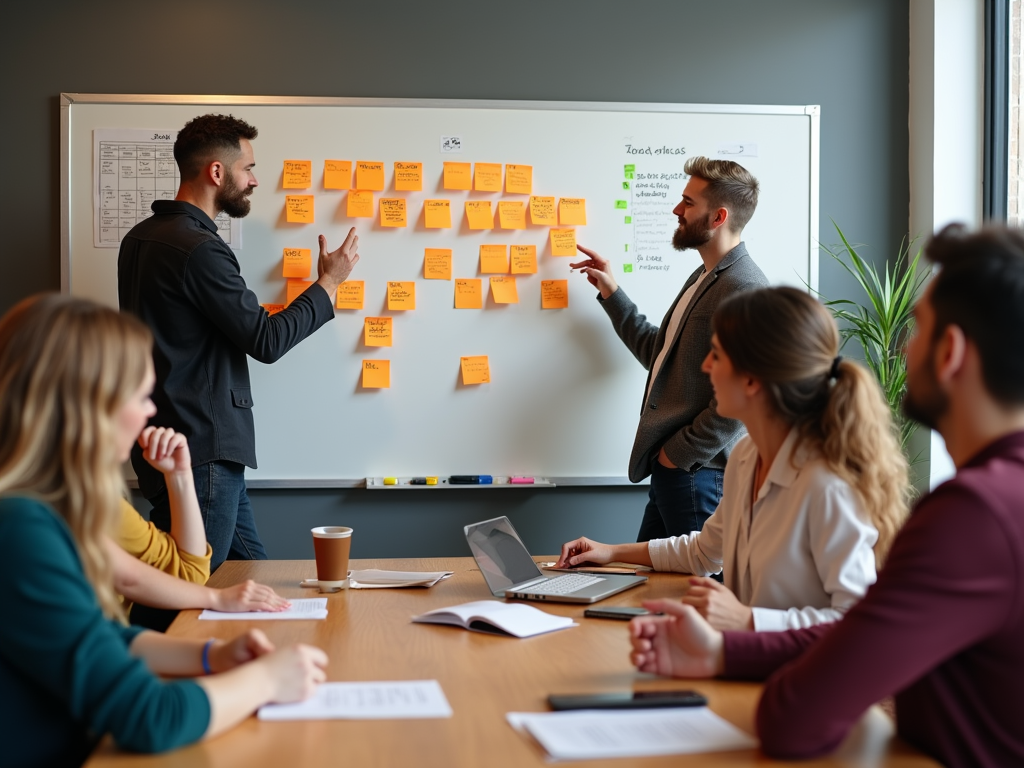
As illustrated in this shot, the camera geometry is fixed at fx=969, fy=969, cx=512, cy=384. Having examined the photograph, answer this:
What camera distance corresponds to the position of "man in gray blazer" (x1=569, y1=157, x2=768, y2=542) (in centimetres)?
281

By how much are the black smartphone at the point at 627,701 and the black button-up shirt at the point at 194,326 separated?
5.73 ft

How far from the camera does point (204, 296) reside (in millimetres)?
2672

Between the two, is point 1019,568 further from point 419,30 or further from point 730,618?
point 419,30

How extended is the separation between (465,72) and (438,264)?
671 millimetres

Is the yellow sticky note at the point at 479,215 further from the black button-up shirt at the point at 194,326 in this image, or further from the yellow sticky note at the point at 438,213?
the black button-up shirt at the point at 194,326

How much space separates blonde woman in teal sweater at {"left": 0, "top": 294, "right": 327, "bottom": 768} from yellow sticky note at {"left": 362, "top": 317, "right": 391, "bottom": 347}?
209 cm

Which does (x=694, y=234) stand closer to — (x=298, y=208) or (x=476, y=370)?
(x=476, y=370)

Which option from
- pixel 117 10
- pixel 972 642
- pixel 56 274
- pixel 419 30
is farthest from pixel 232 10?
pixel 972 642

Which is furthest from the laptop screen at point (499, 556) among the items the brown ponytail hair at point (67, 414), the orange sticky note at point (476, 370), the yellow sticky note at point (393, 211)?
the yellow sticky note at point (393, 211)

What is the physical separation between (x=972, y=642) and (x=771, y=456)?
738mm

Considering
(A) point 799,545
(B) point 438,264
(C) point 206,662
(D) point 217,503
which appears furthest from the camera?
(B) point 438,264

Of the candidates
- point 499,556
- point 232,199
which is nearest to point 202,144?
point 232,199

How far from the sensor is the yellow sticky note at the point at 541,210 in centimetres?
336

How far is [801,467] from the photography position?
160 centimetres
